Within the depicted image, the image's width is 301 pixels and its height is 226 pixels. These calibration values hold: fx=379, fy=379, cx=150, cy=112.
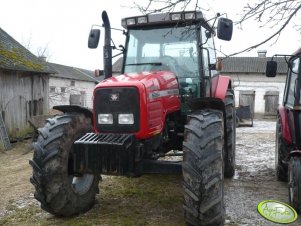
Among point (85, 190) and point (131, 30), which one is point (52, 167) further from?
point (131, 30)

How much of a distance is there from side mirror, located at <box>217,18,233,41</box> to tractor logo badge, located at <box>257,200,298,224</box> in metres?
2.24

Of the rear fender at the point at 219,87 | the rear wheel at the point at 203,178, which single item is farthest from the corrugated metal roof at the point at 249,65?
the rear wheel at the point at 203,178

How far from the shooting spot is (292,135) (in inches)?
224

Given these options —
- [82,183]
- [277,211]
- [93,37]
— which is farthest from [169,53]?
[277,211]

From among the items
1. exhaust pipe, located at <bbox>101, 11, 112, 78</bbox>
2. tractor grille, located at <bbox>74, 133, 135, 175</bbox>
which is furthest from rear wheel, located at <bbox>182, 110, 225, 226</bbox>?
exhaust pipe, located at <bbox>101, 11, 112, 78</bbox>

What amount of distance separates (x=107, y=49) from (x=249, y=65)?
2657cm

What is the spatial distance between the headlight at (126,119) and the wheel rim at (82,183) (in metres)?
1.09

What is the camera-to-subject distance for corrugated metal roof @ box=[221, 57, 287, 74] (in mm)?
29173

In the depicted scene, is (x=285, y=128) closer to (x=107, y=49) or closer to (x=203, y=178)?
(x=203, y=178)

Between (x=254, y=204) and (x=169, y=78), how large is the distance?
2080 millimetres

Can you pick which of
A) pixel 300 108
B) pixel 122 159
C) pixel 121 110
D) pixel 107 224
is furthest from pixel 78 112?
pixel 300 108

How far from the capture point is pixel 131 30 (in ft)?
18.9

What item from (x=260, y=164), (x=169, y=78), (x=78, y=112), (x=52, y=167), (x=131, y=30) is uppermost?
(x=131, y=30)

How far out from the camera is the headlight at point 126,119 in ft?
14.2
